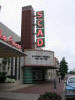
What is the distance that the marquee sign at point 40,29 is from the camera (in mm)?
31036

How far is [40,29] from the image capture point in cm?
3181

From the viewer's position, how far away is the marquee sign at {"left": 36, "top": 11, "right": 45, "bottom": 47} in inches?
1222

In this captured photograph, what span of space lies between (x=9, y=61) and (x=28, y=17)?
32.0ft

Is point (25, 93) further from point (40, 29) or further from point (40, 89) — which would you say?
point (40, 29)

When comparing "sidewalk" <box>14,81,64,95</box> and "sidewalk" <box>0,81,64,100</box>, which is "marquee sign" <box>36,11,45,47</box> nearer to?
"sidewalk" <box>14,81,64,95</box>

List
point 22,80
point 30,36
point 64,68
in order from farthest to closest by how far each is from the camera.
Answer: point 64,68 < point 30,36 < point 22,80

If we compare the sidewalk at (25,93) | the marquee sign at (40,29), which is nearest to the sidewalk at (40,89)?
the sidewalk at (25,93)

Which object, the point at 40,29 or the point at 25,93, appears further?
the point at 40,29

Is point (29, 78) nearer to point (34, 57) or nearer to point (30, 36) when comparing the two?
point (34, 57)

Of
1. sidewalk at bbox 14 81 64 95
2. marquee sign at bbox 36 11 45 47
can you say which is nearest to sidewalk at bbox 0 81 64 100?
sidewalk at bbox 14 81 64 95

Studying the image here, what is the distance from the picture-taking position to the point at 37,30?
31828mm

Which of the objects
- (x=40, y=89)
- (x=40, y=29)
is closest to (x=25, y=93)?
(x=40, y=89)

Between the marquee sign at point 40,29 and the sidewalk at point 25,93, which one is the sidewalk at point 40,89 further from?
the marquee sign at point 40,29

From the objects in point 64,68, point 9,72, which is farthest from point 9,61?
point 64,68
